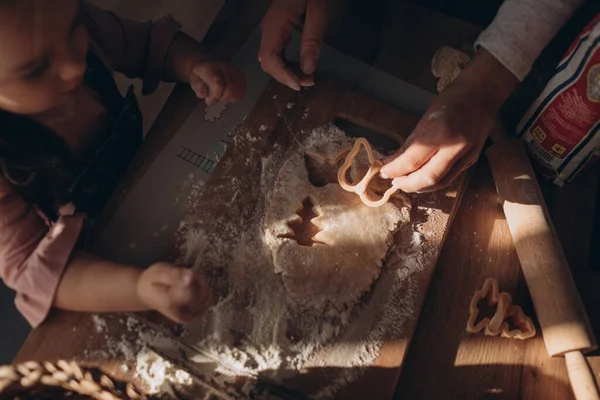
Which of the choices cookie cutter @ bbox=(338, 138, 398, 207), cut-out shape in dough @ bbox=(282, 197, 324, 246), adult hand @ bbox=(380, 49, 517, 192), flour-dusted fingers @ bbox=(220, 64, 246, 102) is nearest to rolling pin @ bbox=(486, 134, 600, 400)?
adult hand @ bbox=(380, 49, 517, 192)

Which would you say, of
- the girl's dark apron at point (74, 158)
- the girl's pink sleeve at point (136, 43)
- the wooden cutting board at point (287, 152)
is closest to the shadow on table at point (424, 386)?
the wooden cutting board at point (287, 152)

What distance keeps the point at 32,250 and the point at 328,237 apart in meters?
0.48

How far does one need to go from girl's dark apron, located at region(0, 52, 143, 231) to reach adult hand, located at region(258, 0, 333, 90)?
0.96ft

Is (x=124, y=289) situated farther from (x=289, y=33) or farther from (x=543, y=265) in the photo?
(x=543, y=265)

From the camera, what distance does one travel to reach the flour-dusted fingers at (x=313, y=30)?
0.91 m

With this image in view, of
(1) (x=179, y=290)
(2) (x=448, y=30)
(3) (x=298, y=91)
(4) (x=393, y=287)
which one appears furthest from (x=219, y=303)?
(2) (x=448, y=30)

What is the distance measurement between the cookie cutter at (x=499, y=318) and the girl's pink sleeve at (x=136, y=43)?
72 cm

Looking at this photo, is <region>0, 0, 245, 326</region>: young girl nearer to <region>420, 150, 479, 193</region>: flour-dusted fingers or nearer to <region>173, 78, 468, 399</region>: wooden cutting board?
<region>173, 78, 468, 399</region>: wooden cutting board

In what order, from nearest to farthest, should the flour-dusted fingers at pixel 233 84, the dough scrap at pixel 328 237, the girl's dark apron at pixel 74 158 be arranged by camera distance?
the girl's dark apron at pixel 74 158, the dough scrap at pixel 328 237, the flour-dusted fingers at pixel 233 84

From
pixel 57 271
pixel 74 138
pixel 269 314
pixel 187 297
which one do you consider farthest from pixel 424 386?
pixel 74 138

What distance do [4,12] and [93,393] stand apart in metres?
0.54

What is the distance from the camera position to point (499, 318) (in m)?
0.82

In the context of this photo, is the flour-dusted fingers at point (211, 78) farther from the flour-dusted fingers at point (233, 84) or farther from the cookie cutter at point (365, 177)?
the cookie cutter at point (365, 177)

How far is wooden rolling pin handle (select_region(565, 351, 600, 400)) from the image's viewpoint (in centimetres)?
78
